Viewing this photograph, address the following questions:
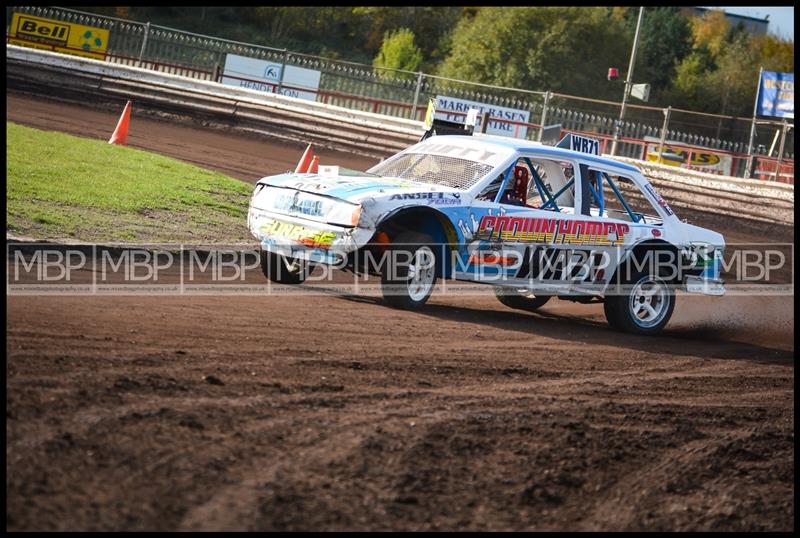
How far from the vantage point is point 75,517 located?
12.6ft

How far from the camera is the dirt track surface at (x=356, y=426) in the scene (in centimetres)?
430

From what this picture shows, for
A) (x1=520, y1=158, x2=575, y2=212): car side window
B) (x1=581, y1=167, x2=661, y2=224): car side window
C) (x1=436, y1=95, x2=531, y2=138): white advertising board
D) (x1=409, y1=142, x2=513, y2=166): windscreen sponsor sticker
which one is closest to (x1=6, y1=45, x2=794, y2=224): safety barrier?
(x1=436, y1=95, x2=531, y2=138): white advertising board

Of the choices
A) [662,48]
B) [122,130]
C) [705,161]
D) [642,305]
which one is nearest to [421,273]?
[642,305]

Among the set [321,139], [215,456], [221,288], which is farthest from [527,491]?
[321,139]

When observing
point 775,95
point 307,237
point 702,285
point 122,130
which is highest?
point 775,95

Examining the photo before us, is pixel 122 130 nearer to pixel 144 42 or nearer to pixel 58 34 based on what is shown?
pixel 144 42

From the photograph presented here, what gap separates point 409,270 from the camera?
9.24 m

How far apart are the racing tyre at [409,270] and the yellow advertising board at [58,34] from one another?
24119 mm

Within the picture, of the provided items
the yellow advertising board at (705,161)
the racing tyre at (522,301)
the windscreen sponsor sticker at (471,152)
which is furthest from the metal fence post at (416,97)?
the windscreen sponsor sticker at (471,152)

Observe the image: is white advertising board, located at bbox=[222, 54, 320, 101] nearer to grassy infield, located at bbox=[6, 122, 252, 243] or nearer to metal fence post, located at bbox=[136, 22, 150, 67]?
metal fence post, located at bbox=[136, 22, 150, 67]

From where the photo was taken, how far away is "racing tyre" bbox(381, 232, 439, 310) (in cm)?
908

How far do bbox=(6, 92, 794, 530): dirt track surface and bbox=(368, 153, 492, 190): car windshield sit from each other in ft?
4.81

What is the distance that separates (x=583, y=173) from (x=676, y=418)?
163 inches

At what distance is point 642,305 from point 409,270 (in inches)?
111
